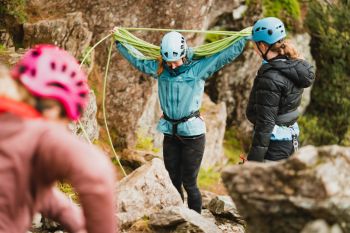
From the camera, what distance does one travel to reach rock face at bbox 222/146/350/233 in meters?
4.08

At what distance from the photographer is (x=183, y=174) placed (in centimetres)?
767

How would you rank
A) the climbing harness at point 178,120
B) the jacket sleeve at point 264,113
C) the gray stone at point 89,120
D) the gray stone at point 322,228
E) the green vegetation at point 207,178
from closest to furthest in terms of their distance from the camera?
the gray stone at point 322,228, the jacket sleeve at point 264,113, the climbing harness at point 178,120, the gray stone at point 89,120, the green vegetation at point 207,178

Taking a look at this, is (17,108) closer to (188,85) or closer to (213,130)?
(188,85)

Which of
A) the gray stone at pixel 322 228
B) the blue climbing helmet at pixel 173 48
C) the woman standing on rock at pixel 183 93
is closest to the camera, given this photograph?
the gray stone at pixel 322 228

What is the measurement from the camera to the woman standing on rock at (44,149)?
2615 mm

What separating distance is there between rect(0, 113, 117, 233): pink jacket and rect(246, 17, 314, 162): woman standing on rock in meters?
3.89

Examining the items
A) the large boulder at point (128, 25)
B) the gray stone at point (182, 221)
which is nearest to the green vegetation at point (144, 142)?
the large boulder at point (128, 25)

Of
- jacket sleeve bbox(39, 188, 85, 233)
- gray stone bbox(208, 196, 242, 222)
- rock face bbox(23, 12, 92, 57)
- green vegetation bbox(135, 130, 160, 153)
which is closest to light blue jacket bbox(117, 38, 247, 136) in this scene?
gray stone bbox(208, 196, 242, 222)

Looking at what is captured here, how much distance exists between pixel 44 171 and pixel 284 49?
14.6ft

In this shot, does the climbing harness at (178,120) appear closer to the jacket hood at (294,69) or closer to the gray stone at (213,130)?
the jacket hood at (294,69)

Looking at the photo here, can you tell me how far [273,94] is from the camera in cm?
634

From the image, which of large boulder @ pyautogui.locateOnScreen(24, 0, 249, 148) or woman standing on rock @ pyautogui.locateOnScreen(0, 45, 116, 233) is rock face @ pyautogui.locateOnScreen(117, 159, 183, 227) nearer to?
large boulder @ pyautogui.locateOnScreen(24, 0, 249, 148)

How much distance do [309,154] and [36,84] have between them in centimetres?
225

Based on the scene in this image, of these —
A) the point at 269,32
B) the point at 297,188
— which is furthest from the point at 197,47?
the point at 297,188
